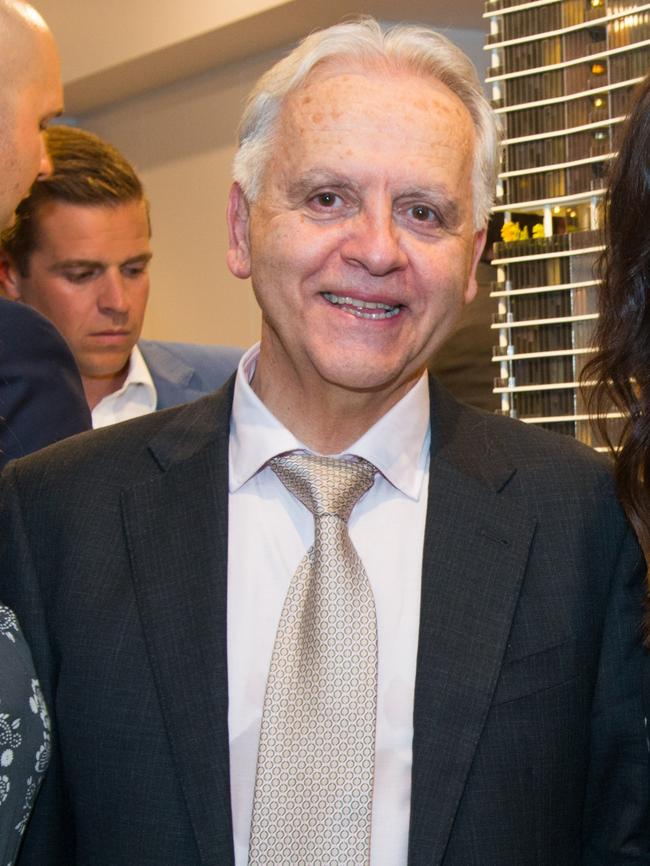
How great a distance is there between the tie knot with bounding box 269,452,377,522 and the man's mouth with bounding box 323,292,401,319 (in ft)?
0.67

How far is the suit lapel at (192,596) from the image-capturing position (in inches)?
69.0

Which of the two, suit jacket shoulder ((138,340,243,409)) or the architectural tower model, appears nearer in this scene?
the architectural tower model

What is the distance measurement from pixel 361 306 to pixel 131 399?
1.76m

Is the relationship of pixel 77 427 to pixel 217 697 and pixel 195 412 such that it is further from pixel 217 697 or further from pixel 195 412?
pixel 217 697

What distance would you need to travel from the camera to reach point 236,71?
5766 mm

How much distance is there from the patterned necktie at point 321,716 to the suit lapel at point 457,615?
7cm

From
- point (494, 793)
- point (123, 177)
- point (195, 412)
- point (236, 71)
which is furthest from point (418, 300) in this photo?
point (236, 71)

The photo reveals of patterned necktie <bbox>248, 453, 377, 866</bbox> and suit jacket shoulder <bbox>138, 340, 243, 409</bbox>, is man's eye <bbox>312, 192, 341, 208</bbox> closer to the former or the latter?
patterned necktie <bbox>248, 453, 377, 866</bbox>

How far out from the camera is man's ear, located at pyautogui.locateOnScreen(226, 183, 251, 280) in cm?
207

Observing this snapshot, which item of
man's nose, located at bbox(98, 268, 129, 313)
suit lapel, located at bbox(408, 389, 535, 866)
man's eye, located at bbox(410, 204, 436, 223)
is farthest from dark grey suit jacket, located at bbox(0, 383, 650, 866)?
man's nose, located at bbox(98, 268, 129, 313)

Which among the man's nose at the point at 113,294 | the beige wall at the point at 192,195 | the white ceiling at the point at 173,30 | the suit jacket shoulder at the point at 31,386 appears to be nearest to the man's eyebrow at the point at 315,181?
the suit jacket shoulder at the point at 31,386

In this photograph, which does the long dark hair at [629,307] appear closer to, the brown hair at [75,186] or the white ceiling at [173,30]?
the brown hair at [75,186]

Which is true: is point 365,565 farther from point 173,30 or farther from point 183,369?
point 173,30

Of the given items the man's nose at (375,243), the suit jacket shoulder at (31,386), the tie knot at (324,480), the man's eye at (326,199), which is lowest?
the tie knot at (324,480)
